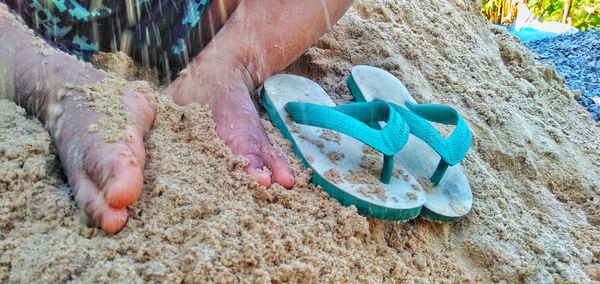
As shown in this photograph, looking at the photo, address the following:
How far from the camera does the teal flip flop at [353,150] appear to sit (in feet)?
3.44

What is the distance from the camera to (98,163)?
2.67 feet

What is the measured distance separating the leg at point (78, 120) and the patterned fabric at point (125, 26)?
12cm

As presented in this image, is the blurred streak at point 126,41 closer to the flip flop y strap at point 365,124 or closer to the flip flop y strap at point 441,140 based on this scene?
the flip flop y strap at point 365,124

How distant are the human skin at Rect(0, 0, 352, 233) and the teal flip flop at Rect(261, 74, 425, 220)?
0.27ft

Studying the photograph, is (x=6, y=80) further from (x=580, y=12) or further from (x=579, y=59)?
(x=580, y=12)

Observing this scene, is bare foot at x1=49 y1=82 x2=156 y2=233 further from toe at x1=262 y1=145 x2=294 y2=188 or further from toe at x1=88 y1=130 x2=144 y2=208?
toe at x1=262 y1=145 x2=294 y2=188

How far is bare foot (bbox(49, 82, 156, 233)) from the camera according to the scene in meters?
0.78

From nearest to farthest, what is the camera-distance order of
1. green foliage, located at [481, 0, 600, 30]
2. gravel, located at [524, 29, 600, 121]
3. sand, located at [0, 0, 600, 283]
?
sand, located at [0, 0, 600, 283], gravel, located at [524, 29, 600, 121], green foliage, located at [481, 0, 600, 30]

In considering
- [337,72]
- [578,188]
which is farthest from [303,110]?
[578,188]

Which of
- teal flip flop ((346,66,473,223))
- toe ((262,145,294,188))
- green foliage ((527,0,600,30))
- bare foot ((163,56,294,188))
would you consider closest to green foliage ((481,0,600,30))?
green foliage ((527,0,600,30))

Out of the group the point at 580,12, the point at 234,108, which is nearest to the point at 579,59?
the point at 580,12

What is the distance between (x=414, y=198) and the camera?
1086mm

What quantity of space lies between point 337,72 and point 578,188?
757 mm

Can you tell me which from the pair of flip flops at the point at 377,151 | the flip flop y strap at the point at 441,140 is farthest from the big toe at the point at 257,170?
the flip flop y strap at the point at 441,140
